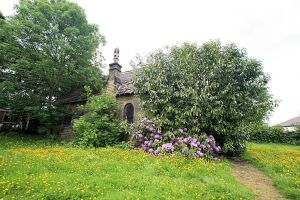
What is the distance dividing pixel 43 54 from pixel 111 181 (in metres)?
14.6

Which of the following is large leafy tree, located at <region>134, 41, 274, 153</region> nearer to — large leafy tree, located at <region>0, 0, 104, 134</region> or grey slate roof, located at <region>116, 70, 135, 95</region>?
grey slate roof, located at <region>116, 70, 135, 95</region>

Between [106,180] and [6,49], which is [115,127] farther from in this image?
[6,49]

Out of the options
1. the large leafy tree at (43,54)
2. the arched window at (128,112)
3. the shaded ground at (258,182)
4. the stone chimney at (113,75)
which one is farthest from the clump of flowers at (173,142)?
the large leafy tree at (43,54)

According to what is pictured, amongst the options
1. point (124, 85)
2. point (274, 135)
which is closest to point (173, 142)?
point (124, 85)

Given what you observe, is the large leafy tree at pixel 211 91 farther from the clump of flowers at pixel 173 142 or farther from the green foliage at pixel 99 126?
the green foliage at pixel 99 126

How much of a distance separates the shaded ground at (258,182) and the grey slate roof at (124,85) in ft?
31.7

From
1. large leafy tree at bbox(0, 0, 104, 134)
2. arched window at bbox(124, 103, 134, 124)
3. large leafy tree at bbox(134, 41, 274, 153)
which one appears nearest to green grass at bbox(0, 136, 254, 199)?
large leafy tree at bbox(134, 41, 274, 153)

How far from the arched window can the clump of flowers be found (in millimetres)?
2759

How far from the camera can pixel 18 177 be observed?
243 inches

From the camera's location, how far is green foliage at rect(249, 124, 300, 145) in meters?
26.2

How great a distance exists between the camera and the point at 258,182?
781 centimetres

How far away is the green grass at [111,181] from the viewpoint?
5395mm

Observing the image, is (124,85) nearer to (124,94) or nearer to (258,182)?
(124,94)

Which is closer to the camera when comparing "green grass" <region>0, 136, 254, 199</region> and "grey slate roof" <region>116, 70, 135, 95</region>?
"green grass" <region>0, 136, 254, 199</region>
